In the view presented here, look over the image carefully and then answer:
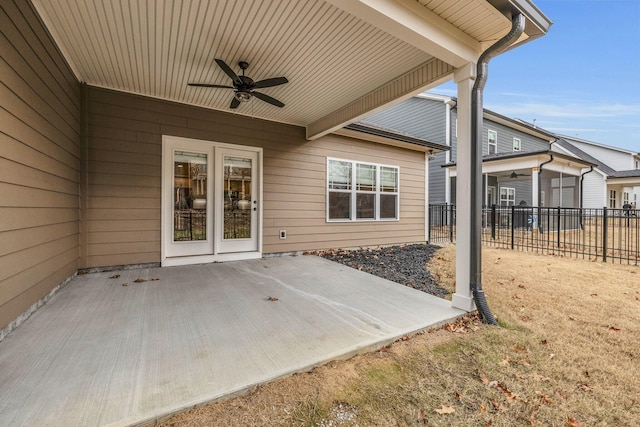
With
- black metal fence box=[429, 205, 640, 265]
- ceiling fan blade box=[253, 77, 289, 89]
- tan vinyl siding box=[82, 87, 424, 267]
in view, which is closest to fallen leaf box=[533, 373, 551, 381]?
ceiling fan blade box=[253, 77, 289, 89]

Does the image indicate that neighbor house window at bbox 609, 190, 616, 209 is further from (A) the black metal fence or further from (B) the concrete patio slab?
(B) the concrete patio slab

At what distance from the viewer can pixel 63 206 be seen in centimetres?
328

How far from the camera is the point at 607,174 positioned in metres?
14.7

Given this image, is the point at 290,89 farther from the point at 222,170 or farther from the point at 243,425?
the point at 243,425

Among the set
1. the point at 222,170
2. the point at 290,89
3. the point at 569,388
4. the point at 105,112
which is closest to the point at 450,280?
the point at 569,388

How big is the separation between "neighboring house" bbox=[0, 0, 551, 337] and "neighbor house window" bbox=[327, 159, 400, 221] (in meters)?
0.04

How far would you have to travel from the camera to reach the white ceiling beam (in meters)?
3.22

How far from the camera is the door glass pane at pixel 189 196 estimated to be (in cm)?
467

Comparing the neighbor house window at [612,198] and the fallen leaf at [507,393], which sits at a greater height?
the neighbor house window at [612,198]

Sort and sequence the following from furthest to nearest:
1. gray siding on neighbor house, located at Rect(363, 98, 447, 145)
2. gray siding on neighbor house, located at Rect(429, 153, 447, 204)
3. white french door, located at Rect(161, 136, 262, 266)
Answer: gray siding on neighbor house, located at Rect(363, 98, 447, 145) → gray siding on neighbor house, located at Rect(429, 153, 447, 204) → white french door, located at Rect(161, 136, 262, 266)

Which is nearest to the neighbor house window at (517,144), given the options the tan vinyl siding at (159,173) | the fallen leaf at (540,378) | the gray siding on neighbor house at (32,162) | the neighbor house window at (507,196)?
the neighbor house window at (507,196)

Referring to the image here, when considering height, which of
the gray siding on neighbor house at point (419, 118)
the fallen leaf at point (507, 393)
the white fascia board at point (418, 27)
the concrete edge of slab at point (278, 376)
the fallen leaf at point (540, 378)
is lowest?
the fallen leaf at point (507, 393)

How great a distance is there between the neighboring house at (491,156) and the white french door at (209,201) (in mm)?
8344

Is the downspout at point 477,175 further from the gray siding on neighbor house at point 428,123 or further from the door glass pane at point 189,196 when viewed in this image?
the gray siding on neighbor house at point 428,123
